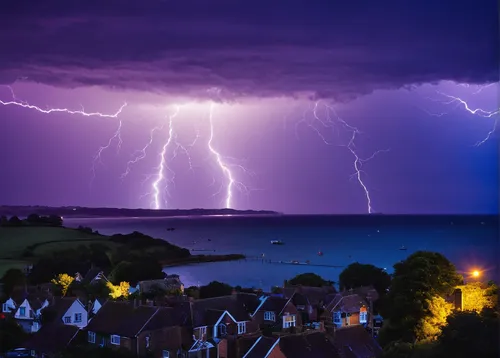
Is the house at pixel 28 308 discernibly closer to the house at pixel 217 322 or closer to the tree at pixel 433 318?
the house at pixel 217 322

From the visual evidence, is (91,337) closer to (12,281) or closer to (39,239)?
(12,281)

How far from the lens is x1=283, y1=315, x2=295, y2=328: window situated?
10549mm

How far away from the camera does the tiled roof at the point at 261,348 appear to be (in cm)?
743

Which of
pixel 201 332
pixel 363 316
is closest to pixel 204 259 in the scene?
pixel 363 316

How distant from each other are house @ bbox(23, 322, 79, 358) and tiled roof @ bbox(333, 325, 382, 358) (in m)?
3.23

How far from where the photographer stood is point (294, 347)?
296 inches

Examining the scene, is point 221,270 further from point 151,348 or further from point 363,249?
point 151,348

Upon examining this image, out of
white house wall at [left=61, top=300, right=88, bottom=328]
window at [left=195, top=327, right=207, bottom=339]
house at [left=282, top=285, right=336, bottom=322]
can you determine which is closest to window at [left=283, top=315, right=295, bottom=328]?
house at [left=282, top=285, right=336, bottom=322]

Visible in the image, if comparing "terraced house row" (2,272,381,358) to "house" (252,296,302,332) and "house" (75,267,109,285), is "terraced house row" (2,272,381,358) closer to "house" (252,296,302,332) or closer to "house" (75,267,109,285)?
"house" (252,296,302,332)

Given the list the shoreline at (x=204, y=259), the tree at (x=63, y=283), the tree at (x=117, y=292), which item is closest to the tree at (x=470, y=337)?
the tree at (x=117, y=292)

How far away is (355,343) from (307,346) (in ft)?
2.67

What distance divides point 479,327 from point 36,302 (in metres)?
7.87

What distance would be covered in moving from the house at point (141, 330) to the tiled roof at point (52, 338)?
12.3 inches

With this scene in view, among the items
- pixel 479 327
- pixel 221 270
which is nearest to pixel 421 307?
pixel 479 327
